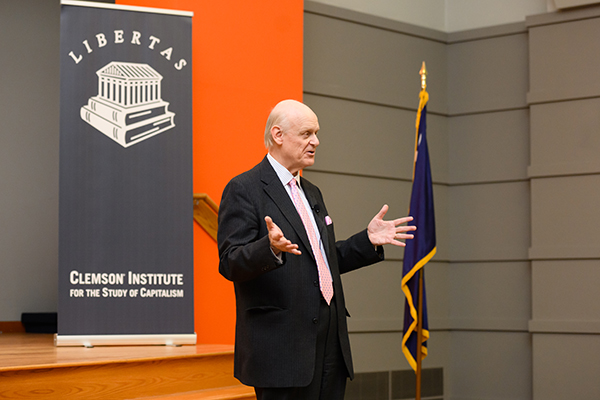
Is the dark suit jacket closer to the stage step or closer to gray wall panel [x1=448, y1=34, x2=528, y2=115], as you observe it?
the stage step

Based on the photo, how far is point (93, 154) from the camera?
3713 mm

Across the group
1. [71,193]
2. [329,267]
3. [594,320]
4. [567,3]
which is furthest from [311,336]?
[567,3]

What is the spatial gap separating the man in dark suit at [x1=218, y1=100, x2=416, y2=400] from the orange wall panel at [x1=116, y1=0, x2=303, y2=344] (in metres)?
2.07

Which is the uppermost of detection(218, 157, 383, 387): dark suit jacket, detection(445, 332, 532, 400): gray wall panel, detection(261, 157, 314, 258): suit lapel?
detection(261, 157, 314, 258): suit lapel

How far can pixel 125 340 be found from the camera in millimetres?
3674

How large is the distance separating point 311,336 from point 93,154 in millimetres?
2279

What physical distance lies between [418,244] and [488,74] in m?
1.90

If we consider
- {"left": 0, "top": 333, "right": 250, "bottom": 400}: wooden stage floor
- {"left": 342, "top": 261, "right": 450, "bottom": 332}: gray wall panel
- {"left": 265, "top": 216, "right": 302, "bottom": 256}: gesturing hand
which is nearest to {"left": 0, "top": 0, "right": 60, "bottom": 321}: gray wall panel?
{"left": 0, "top": 333, "right": 250, "bottom": 400}: wooden stage floor

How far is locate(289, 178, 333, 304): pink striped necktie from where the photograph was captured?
1.94m

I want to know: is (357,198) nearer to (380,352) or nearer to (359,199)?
(359,199)

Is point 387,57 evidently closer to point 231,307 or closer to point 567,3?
point 567,3

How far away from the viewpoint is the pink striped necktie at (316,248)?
194cm

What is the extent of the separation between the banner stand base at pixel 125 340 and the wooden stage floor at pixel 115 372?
0.03m

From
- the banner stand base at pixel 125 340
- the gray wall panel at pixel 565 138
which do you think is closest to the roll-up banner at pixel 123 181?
the banner stand base at pixel 125 340
